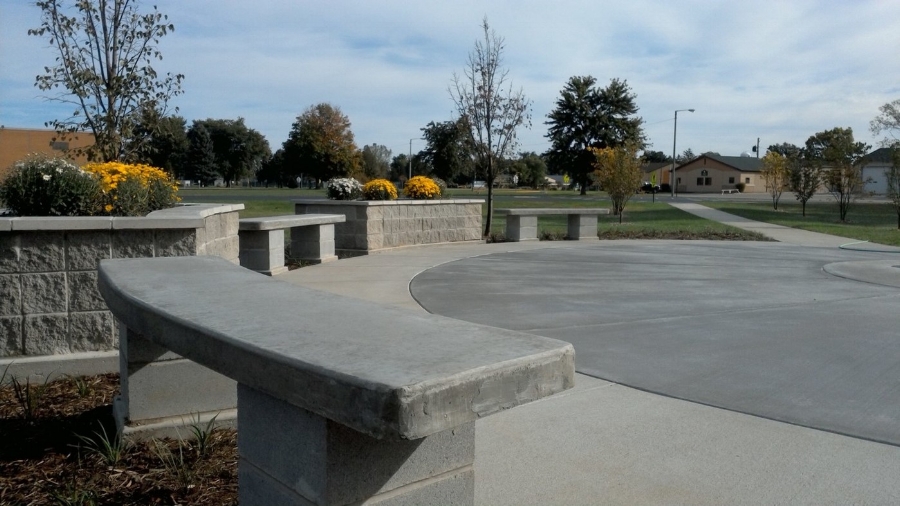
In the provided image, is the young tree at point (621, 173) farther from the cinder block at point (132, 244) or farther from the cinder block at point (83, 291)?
the cinder block at point (83, 291)

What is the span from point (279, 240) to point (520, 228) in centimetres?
768

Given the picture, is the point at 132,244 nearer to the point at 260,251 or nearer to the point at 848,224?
the point at 260,251

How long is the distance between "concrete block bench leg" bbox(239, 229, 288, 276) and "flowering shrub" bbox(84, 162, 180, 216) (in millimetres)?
3844

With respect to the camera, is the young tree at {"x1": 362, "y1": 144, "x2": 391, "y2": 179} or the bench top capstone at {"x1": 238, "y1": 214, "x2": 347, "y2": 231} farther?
the young tree at {"x1": 362, "y1": 144, "x2": 391, "y2": 179}

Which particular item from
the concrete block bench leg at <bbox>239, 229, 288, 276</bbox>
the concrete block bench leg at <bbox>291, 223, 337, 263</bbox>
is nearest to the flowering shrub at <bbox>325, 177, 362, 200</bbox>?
the concrete block bench leg at <bbox>291, 223, 337, 263</bbox>

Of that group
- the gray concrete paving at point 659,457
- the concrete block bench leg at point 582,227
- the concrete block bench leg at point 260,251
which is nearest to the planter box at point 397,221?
the concrete block bench leg at point 582,227

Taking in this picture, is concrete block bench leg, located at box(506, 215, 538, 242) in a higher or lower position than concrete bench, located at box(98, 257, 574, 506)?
lower

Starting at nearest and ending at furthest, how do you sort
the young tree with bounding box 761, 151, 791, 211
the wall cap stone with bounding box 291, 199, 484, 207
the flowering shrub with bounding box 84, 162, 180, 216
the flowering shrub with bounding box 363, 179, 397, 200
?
the flowering shrub with bounding box 84, 162, 180, 216 < the wall cap stone with bounding box 291, 199, 484, 207 < the flowering shrub with bounding box 363, 179, 397, 200 < the young tree with bounding box 761, 151, 791, 211

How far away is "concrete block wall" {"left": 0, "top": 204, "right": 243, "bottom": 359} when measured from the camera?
17.3 feet

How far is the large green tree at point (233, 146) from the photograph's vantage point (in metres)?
92.7

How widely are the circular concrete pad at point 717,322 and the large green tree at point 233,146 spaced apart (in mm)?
84069

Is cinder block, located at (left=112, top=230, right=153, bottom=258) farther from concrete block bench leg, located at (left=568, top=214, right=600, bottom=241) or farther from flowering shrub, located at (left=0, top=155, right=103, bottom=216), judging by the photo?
concrete block bench leg, located at (left=568, top=214, right=600, bottom=241)

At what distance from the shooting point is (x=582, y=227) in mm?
19062

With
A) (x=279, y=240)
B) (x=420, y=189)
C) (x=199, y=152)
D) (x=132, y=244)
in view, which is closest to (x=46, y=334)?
(x=132, y=244)
